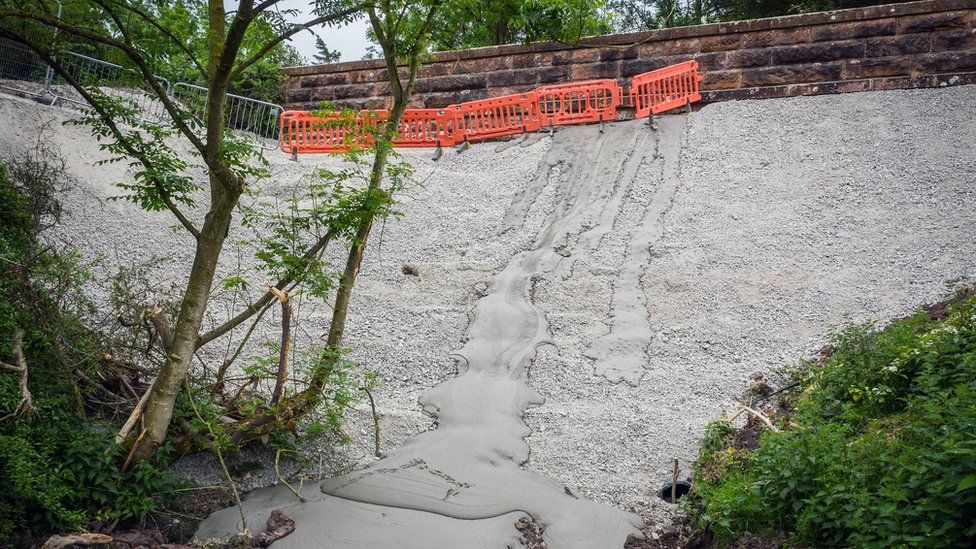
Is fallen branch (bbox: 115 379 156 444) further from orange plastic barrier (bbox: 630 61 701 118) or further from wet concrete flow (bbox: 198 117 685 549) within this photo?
orange plastic barrier (bbox: 630 61 701 118)

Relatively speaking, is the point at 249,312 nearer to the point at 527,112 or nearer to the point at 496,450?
the point at 496,450

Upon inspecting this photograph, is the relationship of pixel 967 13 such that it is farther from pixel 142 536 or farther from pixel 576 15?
pixel 142 536

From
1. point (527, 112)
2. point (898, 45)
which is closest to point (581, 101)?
point (527, 112)

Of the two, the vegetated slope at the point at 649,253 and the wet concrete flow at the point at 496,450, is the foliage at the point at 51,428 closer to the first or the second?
the wet concrete flow at the point at 496,450

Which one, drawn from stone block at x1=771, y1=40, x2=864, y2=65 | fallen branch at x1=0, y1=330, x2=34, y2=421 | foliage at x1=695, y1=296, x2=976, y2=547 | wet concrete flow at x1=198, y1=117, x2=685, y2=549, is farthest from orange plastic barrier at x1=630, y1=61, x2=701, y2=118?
fallen branch at x1=0, y1=330, x2=34, y2=421

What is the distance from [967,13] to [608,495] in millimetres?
11618

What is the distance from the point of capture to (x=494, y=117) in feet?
45.7

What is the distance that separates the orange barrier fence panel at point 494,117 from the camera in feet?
45.1

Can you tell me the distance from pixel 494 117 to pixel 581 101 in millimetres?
1753

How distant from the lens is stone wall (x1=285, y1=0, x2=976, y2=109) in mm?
12312

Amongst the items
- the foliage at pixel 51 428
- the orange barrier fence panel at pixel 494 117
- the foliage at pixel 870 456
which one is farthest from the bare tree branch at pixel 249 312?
the orange barrier fence panel at pixel 494 117

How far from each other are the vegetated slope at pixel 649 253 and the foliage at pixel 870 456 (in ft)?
3.19

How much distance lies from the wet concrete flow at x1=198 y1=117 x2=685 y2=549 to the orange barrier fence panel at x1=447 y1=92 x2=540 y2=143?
2.93 m

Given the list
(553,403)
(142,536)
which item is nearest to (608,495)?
(553,403)
